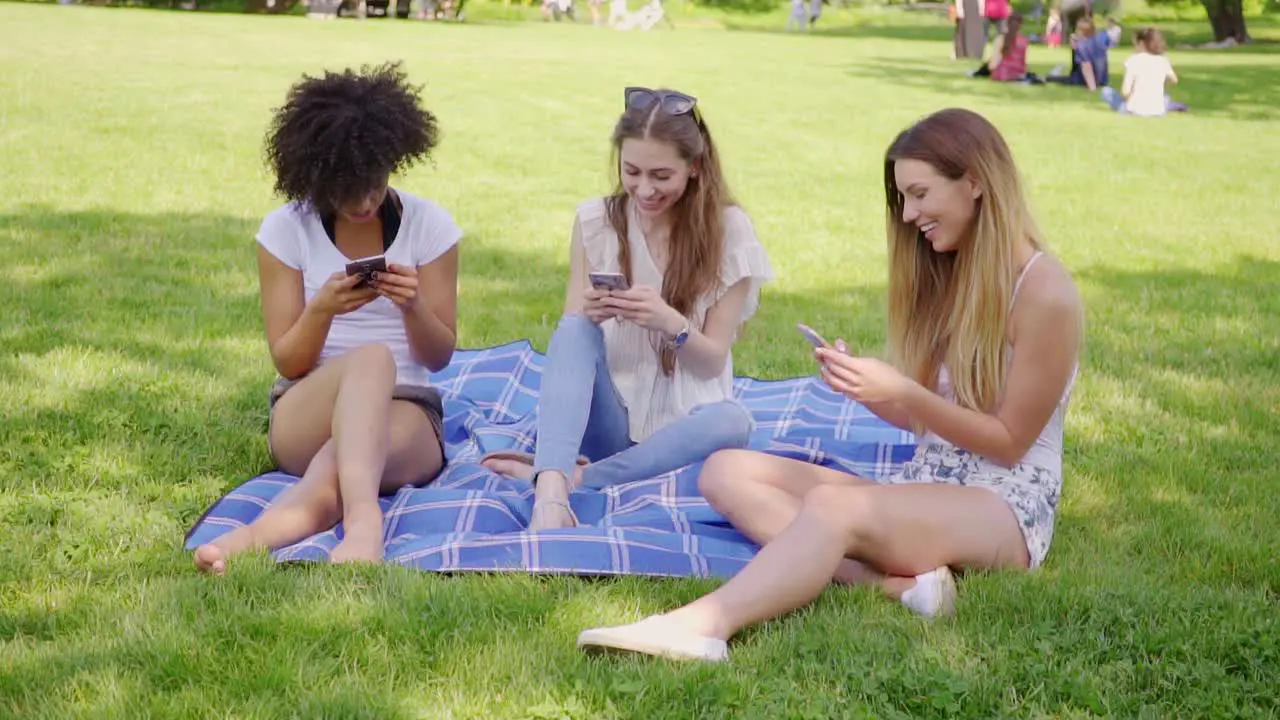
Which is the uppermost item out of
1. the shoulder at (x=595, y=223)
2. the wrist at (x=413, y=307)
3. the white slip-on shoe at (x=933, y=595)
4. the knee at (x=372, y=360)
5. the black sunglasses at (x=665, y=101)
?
the black sunglasses at (x=665, y=101)

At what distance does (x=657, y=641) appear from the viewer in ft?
10.3

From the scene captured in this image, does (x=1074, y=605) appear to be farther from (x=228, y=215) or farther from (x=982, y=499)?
(x=228, y=215)

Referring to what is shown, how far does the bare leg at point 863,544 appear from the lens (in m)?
3.31

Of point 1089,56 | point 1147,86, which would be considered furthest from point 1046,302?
point 1089,56

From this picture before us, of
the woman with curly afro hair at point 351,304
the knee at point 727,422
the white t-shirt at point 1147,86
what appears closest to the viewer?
the woman with curly afro hair at point 351,304

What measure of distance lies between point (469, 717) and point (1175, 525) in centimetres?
240

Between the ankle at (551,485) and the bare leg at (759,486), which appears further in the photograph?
the ankle at (551,485)

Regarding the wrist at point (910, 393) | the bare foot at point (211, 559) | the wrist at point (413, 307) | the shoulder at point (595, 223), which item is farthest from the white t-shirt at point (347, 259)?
the wrist at point (910, 393)

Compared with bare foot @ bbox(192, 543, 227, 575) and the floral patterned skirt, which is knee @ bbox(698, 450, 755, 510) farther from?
bare foot @ bbox(192, 543, 227, 575)

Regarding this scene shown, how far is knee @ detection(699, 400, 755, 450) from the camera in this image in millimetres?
4527

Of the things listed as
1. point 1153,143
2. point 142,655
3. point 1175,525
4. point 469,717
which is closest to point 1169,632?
point 1175,525

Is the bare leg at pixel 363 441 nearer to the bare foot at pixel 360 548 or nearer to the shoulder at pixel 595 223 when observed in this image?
the bare foot at pixel 360 548

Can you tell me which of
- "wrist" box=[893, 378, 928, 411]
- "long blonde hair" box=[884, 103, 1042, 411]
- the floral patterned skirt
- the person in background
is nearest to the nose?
"long blonde hair" box=[884, 103, 1042, 411]

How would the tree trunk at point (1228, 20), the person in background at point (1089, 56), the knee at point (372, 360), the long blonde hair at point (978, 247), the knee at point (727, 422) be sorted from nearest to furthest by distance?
the long blonde hair at point (978, 247) → the knee at point (372, 360) → the knee at point (727, 422) → the person in background at point (1089, 56) → the tree trunk at point (1228, 20)
